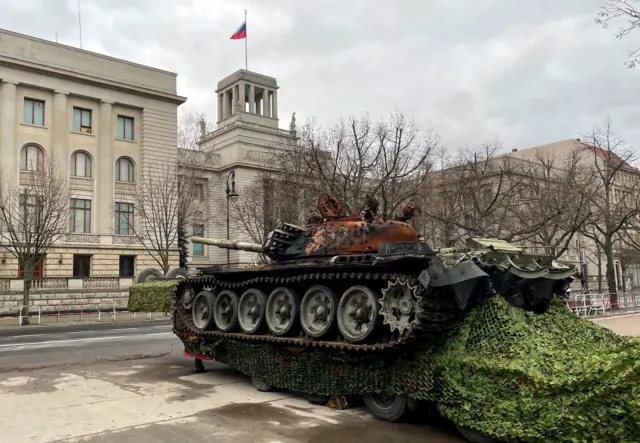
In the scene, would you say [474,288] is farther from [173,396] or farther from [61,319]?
[61,319]

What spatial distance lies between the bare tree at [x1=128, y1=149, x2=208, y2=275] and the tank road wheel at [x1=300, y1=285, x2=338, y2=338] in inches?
998

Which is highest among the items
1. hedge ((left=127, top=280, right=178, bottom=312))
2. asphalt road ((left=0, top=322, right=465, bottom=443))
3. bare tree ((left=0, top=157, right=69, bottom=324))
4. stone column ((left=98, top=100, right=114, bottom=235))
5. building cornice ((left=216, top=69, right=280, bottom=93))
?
building cornice ((left=216, top=69, right=280, bottom=93))

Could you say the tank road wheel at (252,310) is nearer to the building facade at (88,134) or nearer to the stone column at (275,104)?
the building facade at (88,134)

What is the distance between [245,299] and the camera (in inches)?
397

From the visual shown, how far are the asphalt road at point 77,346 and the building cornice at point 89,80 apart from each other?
72.8ft

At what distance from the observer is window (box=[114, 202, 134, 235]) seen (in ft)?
135

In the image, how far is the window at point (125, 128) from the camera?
42491 mm

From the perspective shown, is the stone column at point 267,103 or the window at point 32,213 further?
the stone column at point 267,103

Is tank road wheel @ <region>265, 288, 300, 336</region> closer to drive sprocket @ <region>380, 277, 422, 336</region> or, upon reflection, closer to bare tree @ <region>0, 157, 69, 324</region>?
drive sprocket @ <region>380, 277, 422, 336</region>

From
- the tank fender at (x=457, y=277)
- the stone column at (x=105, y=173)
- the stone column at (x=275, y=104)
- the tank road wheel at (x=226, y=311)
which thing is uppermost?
the stone column at (x=275, y=104)

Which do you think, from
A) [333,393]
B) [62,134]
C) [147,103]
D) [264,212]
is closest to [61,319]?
[264,212]

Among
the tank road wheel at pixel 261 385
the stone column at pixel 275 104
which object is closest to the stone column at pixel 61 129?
the stone column at pixel 275 104

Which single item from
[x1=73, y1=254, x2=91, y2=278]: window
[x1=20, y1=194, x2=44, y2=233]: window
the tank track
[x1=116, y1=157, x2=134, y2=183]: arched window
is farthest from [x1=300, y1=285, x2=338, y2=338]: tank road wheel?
[x1=116, y1=157, x2=134, y2=183]: arched window

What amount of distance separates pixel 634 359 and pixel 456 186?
27672 mm
